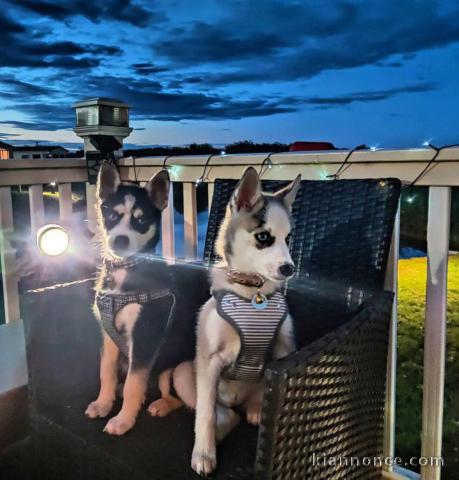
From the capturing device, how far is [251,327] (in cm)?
124

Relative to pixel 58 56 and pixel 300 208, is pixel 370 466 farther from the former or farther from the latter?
pixel 58 56

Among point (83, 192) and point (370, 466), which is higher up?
point (83, 192)

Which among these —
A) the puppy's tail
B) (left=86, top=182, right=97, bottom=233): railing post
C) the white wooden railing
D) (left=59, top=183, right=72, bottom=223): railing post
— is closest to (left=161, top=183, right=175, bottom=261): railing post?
the white wooden railing

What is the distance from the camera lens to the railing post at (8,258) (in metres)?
2.30

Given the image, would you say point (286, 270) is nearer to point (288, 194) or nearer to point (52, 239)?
point (288, 194)

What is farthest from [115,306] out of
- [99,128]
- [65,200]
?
[99,128]

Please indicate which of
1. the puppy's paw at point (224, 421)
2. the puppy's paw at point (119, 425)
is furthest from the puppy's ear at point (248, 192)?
the puppy's paw at point (119, 425)

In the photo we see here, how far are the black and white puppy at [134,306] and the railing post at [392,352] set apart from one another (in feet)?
2.24

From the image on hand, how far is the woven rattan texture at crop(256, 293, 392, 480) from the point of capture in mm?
918

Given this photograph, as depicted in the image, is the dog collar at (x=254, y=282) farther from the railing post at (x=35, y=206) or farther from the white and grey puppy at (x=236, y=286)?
the railing post at (x=35, y=206)

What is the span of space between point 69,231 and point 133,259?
2.18 feet

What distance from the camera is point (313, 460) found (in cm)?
106

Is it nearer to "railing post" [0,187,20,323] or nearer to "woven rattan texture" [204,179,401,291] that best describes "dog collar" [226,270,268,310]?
"woven rattan texture" [204,179,401,291]

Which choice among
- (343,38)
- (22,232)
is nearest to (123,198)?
(22,232)
